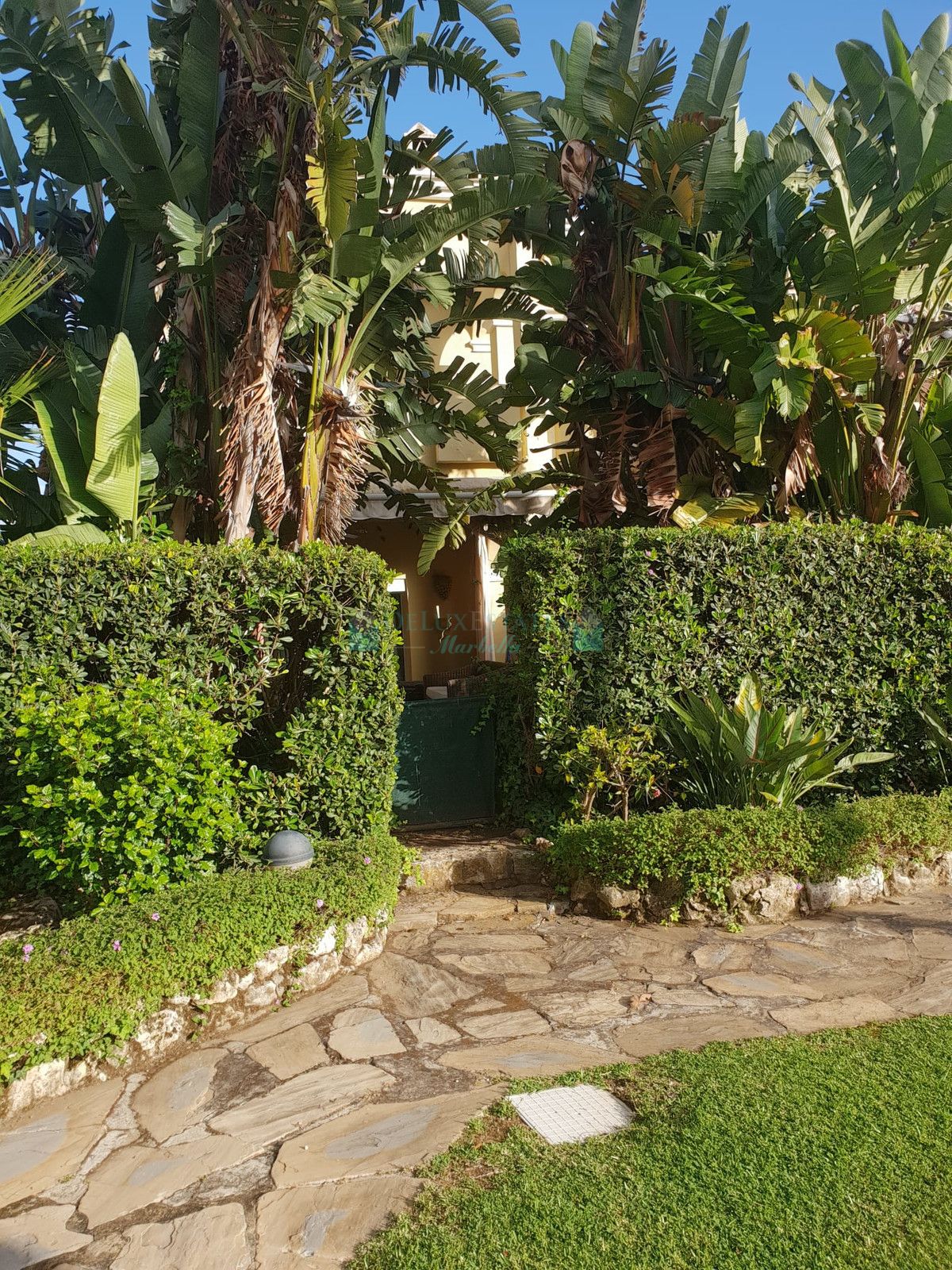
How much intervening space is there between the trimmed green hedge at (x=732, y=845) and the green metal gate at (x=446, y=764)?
1.55 m

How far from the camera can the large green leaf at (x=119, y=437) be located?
711 centimetres

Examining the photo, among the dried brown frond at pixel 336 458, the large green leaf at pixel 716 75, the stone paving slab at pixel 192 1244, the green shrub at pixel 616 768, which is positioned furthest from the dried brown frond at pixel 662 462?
the stone paving slab at pixel 192 1244

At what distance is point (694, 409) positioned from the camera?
883 centimetres

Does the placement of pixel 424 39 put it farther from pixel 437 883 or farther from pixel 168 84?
pixel 437 883

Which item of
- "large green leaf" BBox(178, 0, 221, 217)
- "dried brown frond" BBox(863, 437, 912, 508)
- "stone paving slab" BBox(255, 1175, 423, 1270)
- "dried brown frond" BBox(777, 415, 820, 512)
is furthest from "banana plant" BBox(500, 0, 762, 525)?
"stone paving slab" BBox(255, 1175, 423, 1270)

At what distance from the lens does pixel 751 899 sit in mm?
6473

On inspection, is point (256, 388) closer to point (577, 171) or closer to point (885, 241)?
point (577, 171)

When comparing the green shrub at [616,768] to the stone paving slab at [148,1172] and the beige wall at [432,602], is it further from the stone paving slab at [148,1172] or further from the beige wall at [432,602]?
the beige wall at [432,602]

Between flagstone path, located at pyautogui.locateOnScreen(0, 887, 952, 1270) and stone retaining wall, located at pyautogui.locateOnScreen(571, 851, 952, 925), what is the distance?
145 mm

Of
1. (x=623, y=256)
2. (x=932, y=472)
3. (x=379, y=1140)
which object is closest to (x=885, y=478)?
(x=932, y=472)

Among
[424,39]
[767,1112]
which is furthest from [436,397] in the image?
[767,1112]

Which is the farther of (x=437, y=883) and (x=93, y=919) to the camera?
(x=437, y=883)

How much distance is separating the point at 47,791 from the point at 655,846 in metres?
3.98

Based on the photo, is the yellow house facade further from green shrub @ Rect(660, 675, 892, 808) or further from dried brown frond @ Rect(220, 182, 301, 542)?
green shrub @ Rect(660, 675, 892, 808)
